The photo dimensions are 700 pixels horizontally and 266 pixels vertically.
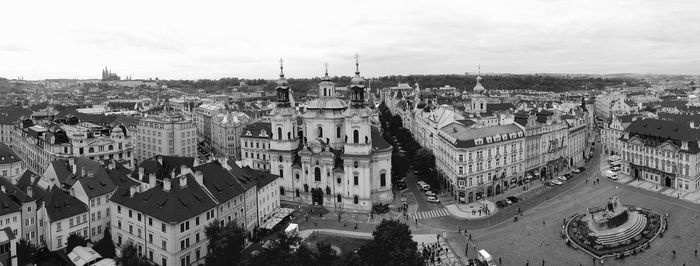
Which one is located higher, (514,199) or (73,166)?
(73,166)

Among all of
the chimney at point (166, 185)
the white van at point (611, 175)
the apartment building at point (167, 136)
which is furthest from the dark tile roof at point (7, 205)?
the white van at point (611, 175)

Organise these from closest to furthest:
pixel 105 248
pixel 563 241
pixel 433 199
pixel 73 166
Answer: pixel 105 248 → pixel 563 241 → pixel 73 166 → pixel 433 199

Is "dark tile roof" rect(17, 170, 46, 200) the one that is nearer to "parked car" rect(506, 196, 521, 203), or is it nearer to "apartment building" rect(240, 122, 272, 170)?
"apartment building" rect(240, 122, 272, 170)

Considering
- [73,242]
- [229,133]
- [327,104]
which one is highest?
[327,104]

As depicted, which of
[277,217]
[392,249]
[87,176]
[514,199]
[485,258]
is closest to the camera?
[392,249]

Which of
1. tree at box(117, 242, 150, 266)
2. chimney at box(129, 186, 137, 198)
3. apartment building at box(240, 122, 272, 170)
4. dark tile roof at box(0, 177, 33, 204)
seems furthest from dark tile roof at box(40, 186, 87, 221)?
apartment building at box(240, 122, 272, 170)

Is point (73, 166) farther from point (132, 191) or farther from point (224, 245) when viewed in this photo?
point (224, 245)

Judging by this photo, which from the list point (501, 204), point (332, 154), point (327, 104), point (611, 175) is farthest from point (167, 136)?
point (611, 175)

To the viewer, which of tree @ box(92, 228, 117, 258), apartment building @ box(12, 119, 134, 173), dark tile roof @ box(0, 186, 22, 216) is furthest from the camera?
apartment building @ box(12, 119, 134, 173)
